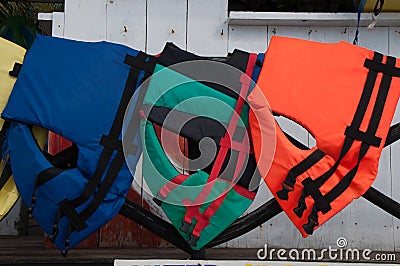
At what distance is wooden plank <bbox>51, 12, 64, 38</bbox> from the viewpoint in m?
1.90

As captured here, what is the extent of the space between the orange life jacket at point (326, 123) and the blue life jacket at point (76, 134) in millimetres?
274

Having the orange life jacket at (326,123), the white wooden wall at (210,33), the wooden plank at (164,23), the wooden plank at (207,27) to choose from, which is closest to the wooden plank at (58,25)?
the white wooden wall at (210,33)

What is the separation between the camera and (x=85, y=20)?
192 centimetres

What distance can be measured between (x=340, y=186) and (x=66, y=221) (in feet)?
1.80

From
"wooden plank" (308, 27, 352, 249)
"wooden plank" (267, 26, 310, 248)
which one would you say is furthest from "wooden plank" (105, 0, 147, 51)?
"wooden plank" (308, 27, 352, 249)

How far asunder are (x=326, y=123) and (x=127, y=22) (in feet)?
3.17

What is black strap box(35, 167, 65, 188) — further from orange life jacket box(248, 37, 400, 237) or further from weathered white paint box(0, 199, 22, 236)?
→ weathered white paint box(0, 199, 22, 236)

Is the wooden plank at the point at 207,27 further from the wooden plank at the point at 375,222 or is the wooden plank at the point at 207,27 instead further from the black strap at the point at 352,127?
the black strap at the point at 352,127

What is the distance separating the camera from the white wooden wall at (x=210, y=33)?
186 cm

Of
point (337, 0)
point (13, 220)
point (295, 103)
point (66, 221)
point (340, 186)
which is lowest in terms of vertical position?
point (13, 220)

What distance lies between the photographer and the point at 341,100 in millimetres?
1188

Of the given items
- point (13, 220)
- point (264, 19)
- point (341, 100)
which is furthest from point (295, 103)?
point (13, 220)

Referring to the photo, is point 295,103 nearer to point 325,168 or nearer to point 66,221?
point 325,168

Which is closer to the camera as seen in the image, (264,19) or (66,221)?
(66,221)
